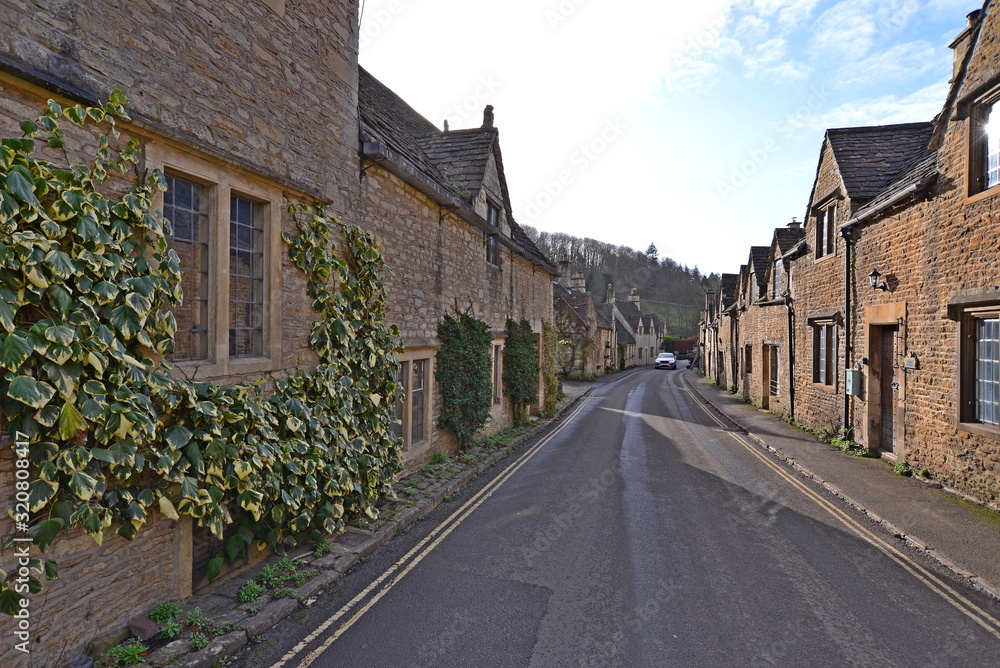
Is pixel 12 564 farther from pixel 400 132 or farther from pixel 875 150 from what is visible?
pixel 875 150

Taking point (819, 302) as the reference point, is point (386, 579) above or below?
below

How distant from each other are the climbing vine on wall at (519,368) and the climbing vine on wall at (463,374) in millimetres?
2928

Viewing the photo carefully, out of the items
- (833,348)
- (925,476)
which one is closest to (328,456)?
(925,476)

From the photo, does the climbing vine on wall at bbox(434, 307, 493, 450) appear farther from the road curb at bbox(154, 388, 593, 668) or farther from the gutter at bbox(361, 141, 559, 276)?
the gutter at bbox(361, 141, 559, 276)

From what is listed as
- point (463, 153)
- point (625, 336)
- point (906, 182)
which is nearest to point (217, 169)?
point (463, 153)

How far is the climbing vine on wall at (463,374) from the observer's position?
1092 centimetres

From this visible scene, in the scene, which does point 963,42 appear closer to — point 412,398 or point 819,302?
point 819,302

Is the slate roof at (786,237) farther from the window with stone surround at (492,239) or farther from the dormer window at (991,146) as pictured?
the window with stone surround at (492,239)

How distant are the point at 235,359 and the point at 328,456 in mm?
Result: 1714

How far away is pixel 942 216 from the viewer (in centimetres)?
905

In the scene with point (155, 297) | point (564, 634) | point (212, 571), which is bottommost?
Answer: point (564, 634)

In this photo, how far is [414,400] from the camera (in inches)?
391

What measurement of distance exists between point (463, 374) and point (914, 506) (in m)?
8.51

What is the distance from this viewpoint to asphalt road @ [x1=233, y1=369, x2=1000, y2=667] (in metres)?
4.29
